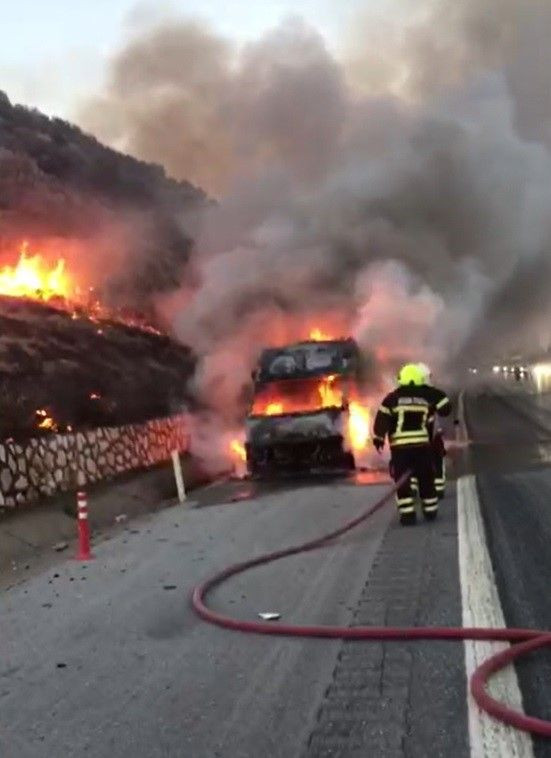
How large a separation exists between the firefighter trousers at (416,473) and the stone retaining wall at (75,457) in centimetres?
513

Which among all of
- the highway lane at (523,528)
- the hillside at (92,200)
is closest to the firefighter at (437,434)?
the highway lane at (523,528)

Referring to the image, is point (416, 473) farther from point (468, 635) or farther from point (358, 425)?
point (358, 425)

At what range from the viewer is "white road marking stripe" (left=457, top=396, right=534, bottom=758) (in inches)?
141

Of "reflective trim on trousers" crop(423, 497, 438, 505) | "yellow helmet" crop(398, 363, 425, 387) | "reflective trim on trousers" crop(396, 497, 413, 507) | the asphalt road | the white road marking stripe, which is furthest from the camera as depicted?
"yellow helmet" crop(398, 363, 425, 387)

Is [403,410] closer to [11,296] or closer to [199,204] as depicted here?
[11,296]

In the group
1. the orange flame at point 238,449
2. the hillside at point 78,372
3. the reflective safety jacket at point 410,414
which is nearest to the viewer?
the reflective safety jacket at point 410,414

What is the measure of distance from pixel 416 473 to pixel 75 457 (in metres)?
6.18

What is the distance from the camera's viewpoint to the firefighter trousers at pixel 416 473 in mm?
9312

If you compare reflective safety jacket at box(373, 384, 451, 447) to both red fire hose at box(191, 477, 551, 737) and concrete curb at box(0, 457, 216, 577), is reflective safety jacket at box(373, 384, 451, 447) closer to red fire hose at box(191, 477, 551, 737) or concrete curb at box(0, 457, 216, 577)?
red fire hose at box(191, 477, 551, 737)

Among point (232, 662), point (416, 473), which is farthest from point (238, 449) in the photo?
point (232, 662)

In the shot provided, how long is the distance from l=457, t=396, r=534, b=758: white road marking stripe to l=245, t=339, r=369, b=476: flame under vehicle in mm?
5550

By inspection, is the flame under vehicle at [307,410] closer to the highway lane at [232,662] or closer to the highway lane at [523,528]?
the highway lane at [523,528]

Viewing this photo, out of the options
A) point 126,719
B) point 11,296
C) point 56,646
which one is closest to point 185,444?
point 11,296

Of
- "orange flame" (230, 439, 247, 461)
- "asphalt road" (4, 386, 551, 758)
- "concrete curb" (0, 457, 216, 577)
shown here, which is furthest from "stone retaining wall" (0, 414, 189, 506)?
"asphalt road" (4, 386, 551, 758)
